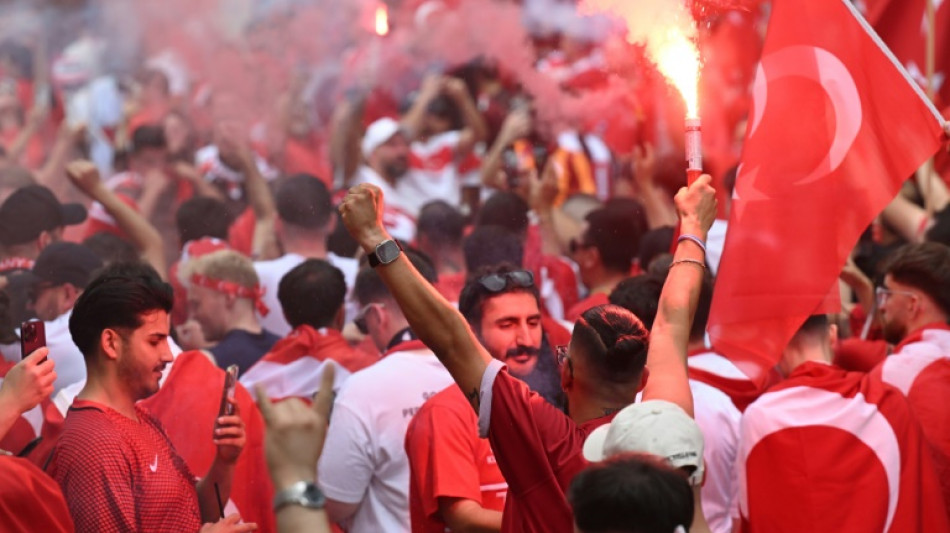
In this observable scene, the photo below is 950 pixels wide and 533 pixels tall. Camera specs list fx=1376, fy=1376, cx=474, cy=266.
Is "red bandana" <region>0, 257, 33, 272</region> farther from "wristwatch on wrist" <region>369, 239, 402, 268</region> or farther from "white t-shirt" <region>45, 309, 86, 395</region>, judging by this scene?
"wristwatch on wrist" <region>369, 239, 402, 268</region>

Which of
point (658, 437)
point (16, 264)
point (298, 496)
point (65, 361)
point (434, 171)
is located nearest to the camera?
point (298, 496)

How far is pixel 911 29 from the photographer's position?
8.89m

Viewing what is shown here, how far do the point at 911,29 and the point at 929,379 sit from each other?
3.67 m

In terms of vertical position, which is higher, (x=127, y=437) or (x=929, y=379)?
(x=127, y=437)

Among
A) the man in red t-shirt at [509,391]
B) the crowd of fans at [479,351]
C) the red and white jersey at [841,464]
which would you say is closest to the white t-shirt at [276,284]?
the crowd of fans at [479,351]

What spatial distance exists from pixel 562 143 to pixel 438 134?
1661mm

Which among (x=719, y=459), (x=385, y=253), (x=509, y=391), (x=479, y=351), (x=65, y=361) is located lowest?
(x=719, y=459)

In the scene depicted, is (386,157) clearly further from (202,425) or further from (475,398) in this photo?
(475,398)

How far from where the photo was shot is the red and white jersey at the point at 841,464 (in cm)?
539

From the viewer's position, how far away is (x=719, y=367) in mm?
6473

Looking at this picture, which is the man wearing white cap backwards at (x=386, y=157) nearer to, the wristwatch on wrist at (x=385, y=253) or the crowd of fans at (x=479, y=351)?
the crowd of fans at (x=479, y=351)

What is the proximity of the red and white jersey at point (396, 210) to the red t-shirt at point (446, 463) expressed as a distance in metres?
3.96

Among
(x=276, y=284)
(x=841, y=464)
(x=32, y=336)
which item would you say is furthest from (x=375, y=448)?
(x=276, y=284)

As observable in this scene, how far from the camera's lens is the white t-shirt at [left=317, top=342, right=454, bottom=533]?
5.88 m
